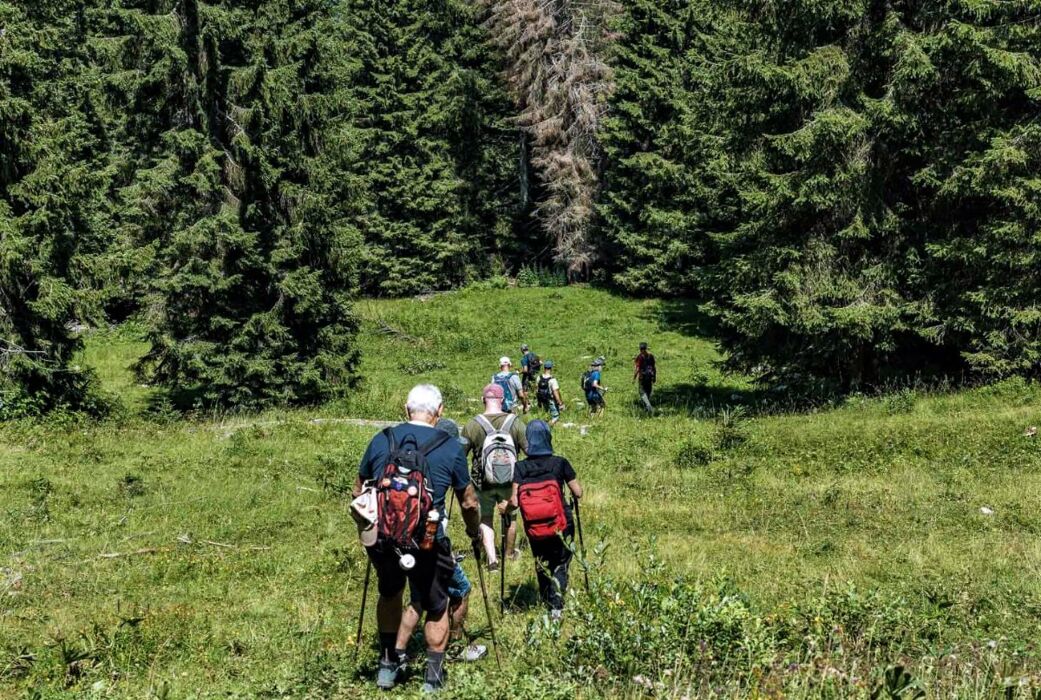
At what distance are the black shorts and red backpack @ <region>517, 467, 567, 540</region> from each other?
4.85 feet

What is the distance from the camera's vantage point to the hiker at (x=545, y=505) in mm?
7035

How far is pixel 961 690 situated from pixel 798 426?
10.4 m

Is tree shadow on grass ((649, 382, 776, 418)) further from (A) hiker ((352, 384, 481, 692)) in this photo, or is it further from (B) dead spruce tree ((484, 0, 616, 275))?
(B) dead spruce tree ((484, 0, 616, 275))

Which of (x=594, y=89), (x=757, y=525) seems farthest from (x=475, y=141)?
(x=757, y=525)

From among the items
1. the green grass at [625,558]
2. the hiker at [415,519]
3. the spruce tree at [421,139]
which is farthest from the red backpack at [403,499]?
the spruce tree at [421,139]

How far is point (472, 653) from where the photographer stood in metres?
6.17

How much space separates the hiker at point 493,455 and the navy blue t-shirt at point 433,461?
206cm

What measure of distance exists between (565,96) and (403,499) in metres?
38.4

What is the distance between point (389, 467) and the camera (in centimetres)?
523

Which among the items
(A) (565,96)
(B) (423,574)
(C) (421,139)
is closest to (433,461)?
(B) (423,574)

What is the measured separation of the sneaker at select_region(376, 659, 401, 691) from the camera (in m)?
5.61

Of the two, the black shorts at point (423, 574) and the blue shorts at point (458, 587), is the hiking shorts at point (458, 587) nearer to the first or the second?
the blue shorts at point (458, 587)

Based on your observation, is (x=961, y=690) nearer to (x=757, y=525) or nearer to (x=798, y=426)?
(x=757, y=525)

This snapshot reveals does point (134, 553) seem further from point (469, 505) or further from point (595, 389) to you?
point (595, 389)
